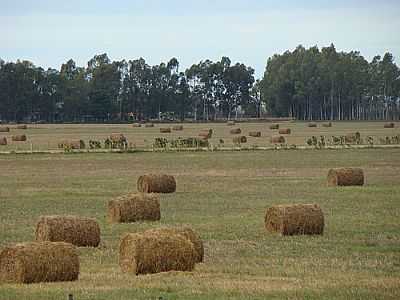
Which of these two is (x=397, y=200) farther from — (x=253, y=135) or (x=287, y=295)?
(x=253, y=135)

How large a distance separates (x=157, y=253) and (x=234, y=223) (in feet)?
30.0

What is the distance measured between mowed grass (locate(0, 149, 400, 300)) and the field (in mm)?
27

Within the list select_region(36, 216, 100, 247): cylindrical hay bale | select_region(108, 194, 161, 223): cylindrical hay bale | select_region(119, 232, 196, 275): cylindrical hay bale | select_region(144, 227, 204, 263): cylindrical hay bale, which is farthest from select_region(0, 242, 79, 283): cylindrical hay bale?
select_region(108, 194, 161, 223): cylindrical hay bale

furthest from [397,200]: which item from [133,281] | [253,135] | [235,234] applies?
[253,135]

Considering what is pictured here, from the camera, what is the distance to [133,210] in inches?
1006

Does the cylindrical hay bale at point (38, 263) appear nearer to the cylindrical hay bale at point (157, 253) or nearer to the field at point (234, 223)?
the field at point (234, 223)

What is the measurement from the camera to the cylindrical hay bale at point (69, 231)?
19.9 metres

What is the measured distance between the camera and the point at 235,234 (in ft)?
75.9

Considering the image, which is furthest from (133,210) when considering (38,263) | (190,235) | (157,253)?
(38,263)

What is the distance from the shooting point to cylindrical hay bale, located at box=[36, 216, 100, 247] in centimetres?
1992

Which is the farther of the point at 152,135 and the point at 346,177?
the point at 152,135

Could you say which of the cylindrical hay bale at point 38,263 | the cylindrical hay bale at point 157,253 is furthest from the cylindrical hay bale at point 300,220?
the cylindrical hay bale at point 38,263

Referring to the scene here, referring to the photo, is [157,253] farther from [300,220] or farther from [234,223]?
[234,223]

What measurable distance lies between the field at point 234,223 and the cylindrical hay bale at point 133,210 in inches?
17.8
